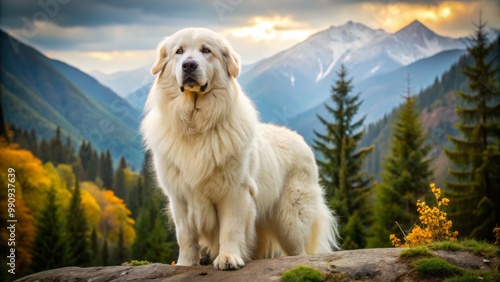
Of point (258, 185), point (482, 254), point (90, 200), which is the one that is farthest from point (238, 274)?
point (90, 200)

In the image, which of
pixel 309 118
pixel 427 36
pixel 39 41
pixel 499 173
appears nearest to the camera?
pixel 499 173

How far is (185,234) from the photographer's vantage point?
6715 millimetres

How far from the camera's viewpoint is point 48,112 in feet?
380

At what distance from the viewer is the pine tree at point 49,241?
4131cm

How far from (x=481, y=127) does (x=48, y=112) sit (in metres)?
103

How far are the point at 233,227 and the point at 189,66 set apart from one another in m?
1.92

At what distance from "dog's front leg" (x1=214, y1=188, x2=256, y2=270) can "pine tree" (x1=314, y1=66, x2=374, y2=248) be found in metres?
25.4

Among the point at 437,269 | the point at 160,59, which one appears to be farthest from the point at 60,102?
the point at 437,269

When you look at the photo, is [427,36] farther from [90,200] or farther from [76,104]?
[76,104]

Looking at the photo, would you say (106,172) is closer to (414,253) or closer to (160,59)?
(160,59)

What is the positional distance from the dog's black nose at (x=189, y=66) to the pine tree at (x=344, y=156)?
2608 centimetres

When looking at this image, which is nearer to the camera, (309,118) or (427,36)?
(427,36)

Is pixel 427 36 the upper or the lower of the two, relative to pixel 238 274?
upper

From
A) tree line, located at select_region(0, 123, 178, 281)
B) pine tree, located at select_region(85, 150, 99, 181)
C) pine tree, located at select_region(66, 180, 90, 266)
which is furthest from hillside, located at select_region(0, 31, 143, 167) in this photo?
pine tree, located at select_region(66, 180, 90, 266)
